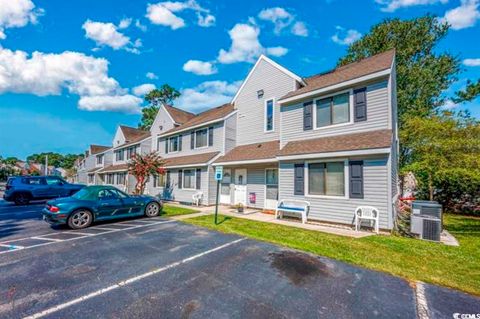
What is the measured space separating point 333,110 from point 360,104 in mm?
1148

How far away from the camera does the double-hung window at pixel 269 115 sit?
13720 millimetres

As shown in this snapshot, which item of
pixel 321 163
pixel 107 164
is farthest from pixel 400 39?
pixel 107 164

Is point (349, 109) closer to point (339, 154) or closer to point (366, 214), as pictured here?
point (339, 154)

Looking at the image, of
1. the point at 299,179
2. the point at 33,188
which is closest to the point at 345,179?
the point at 299,179

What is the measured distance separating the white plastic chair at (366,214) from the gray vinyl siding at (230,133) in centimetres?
914

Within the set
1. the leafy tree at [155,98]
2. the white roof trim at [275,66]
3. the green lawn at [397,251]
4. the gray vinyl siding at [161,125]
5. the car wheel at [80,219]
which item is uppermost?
the leafy tree at [155,98]

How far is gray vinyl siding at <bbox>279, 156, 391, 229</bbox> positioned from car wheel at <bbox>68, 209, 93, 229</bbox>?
8752 mm

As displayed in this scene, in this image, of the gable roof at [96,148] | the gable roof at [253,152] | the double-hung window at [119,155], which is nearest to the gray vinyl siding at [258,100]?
the gable roof at [253,152]

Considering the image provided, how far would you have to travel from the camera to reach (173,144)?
20109 millimetres

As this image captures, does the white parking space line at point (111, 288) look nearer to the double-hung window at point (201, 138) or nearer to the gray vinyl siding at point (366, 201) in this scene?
the gray vinyl siding at point (366, 201)

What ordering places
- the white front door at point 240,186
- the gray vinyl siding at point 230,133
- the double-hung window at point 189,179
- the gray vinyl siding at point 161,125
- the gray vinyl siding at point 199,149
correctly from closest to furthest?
1. the white front door at point 240,186
2. the gray vinyl siding at point 230,133
3. the gray vinyl siding at point 199,149
4. the double-hung window at point 189,179
5. the gray vinyl siding at point 161,125

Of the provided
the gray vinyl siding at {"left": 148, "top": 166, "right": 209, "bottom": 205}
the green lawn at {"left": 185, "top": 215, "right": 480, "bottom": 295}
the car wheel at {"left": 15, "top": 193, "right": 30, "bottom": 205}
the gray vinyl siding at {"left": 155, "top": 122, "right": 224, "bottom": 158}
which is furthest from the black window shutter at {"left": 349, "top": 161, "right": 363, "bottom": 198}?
the car wheel at {"left": 15, "top": 193, "right": 30, "bottom": 205}

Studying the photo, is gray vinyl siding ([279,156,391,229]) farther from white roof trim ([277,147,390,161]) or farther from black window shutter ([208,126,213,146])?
black window shutter ([208,126,213,146])

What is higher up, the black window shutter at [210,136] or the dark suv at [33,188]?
the black window shutter at [210,136]
